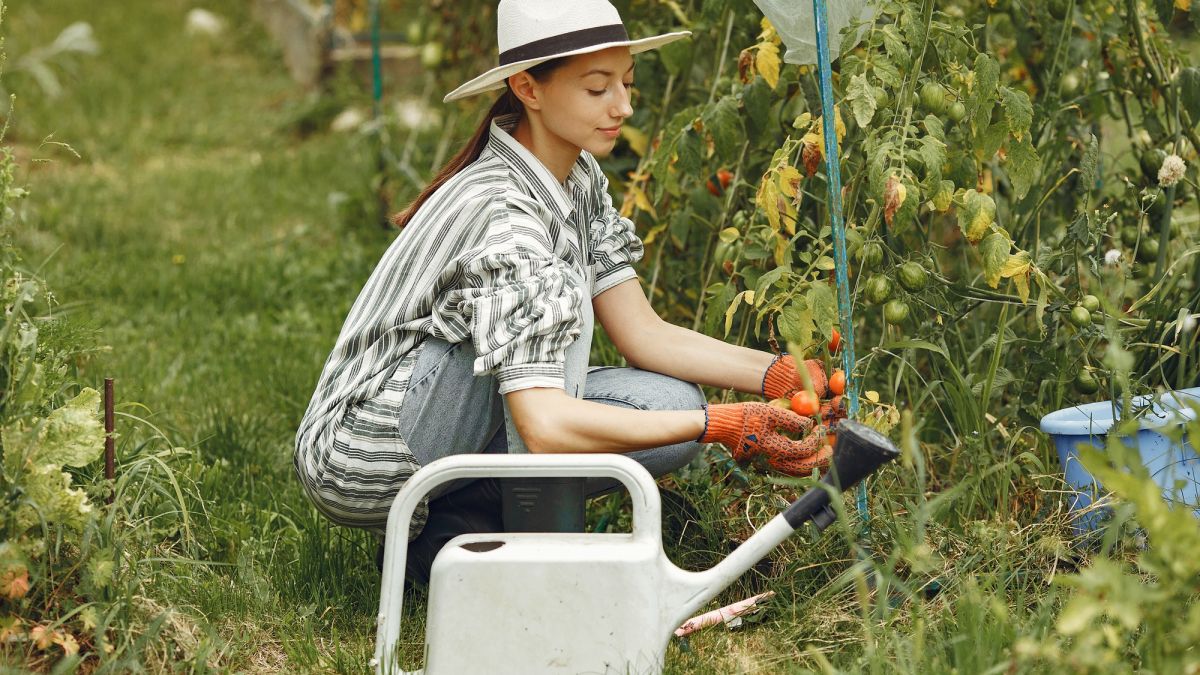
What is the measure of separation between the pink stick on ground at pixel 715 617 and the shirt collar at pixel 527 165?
705mm

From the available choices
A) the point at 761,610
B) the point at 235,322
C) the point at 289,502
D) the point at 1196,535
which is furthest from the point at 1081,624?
the point at 235,322

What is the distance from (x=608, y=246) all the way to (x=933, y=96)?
0.63 metres

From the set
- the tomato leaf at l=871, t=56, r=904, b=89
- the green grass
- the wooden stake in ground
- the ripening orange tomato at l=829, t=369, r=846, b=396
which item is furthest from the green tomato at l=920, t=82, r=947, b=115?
the wooden stake in ground

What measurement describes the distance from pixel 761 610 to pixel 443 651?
589mm

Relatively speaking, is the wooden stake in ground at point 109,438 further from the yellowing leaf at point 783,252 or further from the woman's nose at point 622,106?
the yellowing leaf at point 783,252

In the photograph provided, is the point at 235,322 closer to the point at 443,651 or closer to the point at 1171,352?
the point at 443,651

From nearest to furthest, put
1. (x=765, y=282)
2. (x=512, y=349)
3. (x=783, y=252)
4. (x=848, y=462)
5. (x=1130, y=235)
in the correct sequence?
(x=848, y=462) → (x=512, y=349) → (x=765, y=282) → (x=783, y=252) → (x=1130, y=235)

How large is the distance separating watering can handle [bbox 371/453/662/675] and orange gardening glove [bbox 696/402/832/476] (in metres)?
0.17

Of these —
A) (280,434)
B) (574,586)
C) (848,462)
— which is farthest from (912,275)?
(280,434)

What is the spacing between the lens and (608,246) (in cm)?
241

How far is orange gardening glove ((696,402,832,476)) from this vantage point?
1.99m

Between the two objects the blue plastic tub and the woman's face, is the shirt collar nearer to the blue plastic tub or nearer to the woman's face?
the woman's face

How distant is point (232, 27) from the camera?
754 cm

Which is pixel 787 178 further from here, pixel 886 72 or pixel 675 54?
pixel 675 54
